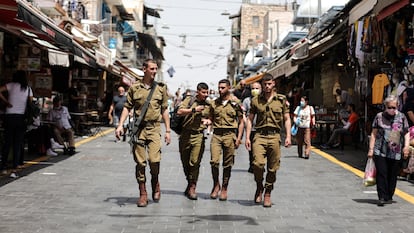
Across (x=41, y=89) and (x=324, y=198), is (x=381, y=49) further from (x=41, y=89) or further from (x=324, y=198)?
(x=41, y=89)

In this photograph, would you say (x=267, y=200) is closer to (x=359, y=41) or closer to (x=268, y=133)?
(x=268, y=133)

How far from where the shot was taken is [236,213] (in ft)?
24.8

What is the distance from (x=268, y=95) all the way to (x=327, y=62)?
1459cm

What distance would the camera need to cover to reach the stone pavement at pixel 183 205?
680cm

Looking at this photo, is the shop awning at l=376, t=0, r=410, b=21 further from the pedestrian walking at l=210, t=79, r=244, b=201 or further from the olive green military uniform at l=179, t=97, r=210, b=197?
the olive green military uniform at l=179, t=97, r=210, b=197

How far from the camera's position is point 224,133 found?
8570 mm

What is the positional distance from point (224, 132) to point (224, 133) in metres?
0.01

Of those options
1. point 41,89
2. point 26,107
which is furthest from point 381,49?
point 41,89

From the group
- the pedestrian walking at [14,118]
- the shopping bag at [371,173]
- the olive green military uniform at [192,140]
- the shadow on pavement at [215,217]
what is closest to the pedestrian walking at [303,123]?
the shopping bag at [371,173]

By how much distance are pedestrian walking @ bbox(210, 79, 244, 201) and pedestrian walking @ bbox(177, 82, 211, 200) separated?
0.17 meters

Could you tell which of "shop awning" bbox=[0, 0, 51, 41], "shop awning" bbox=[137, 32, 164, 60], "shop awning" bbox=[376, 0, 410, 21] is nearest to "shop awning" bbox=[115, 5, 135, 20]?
"shop awning" bbox=[137, 32, 164, 60]

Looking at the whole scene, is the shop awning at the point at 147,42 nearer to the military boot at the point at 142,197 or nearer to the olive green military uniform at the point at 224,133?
the olive green military uniform at the point at 224,133

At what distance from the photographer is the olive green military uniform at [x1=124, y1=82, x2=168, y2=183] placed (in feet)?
26.0

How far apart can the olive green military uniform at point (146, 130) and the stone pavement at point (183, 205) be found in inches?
22.2
